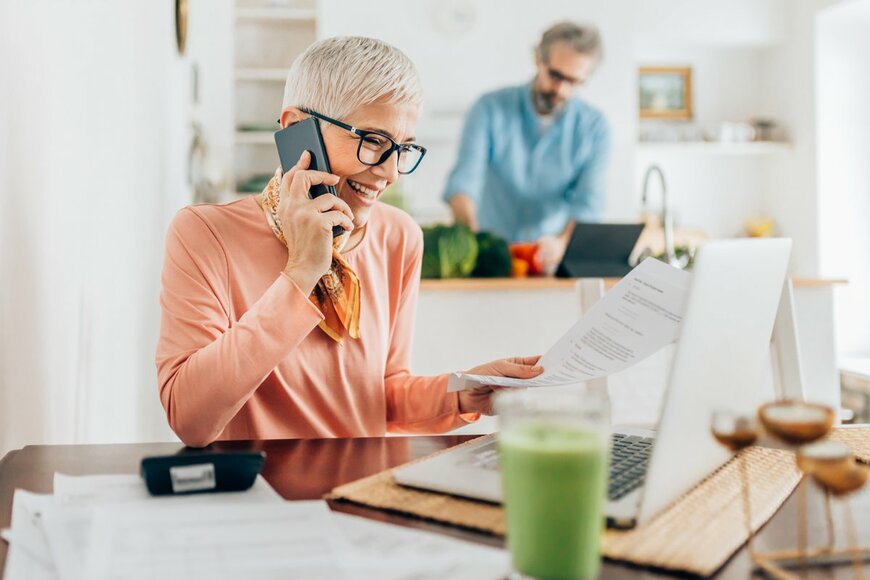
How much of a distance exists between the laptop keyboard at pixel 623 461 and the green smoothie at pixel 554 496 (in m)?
0.19

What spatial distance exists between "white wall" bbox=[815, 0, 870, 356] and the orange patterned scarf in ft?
13.4

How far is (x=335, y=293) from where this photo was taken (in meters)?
1.23

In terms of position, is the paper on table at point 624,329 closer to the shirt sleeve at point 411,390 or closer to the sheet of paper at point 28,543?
the shirt sleeve at point 411,390

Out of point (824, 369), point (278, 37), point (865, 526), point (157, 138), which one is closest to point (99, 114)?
point (157, 138)

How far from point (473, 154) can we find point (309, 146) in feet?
8.41

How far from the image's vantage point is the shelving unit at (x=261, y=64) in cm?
490

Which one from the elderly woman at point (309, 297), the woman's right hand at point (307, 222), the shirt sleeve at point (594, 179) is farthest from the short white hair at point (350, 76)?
the shirt sleeve at point (594, 179)

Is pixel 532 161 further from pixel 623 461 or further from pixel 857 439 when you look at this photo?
pixel 623 461

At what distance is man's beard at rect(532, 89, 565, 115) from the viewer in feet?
11.9

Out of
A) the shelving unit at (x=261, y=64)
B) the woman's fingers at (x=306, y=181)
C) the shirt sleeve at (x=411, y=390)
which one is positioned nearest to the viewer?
the woman's fingers at (x=306, y=181)

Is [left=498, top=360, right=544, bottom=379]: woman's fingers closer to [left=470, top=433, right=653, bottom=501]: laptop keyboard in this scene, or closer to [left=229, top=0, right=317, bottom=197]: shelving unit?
[left=470, top=433, right=653, bottom=501]: laptop keyboard

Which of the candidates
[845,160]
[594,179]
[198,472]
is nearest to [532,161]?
[594,179]

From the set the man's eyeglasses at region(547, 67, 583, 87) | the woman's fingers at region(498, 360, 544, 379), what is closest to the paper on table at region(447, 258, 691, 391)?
the woman's fingers at region(498, 360, 544, 379)

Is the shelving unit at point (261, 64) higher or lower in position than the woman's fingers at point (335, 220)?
higher
